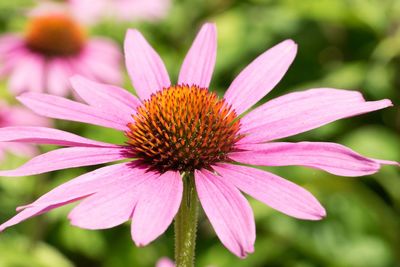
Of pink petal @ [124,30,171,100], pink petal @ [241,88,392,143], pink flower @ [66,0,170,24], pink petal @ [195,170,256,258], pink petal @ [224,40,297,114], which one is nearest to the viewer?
pink petal @ [195,170,256,258]

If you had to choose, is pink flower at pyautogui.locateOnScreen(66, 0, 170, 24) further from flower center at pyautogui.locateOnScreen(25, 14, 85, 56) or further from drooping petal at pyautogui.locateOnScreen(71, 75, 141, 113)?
drooping petal at pyautogui.locateOnScreen(71, 75, 141, 113)

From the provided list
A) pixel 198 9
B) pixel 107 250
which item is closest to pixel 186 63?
pixel 107 250

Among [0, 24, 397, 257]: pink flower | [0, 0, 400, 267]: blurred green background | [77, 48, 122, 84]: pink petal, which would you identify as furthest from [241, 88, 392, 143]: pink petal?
[77, 48, 122, 84]: pink petal

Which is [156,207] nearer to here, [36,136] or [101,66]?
[36,136]

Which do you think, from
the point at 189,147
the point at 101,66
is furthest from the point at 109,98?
the point at 101,66

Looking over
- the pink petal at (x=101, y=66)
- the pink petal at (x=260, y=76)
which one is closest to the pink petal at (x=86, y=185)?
the pink petal at (x=260, y=76)

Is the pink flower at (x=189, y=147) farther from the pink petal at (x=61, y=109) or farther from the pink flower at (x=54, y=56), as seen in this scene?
the pink flower at (x=54, y=56)
